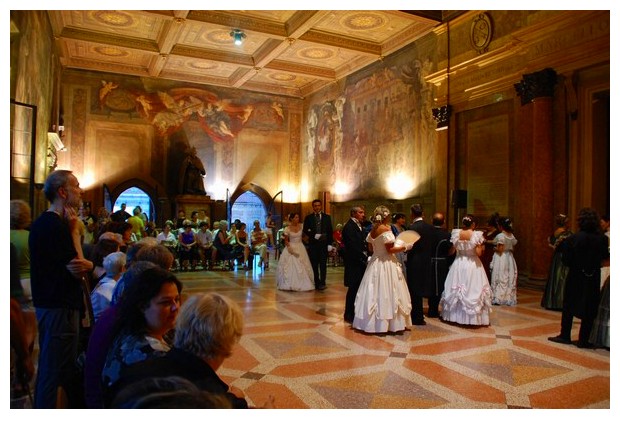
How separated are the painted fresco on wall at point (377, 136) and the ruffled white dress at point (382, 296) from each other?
6672mm

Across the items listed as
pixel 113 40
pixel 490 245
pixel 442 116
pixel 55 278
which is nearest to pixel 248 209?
pixel 113 40

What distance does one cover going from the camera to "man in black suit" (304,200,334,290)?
28.0ft

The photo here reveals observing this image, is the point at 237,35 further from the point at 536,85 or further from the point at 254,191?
the point at 536,85

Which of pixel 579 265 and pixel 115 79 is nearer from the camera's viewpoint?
pixel 579 265

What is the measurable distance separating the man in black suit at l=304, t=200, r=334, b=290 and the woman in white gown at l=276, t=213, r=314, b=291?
132mm

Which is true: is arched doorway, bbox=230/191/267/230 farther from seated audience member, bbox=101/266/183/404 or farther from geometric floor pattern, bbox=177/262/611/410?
seated audience member, bbox=101/266/183/404

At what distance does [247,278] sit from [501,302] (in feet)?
16.4

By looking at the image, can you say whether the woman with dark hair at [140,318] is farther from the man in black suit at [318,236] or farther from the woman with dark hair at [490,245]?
the woman with dark hair at [490,245]

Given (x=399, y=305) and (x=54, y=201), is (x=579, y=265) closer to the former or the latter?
(x=399, y=305)

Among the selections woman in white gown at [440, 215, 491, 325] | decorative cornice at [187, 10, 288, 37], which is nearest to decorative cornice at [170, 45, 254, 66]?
decorative cornice at [187, 10, 288, 37]

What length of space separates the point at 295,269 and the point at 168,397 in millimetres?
7348

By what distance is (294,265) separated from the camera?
8.50 m

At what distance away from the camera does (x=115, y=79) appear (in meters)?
15.3

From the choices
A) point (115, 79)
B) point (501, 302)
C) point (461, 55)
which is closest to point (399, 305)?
point (501, 302)
